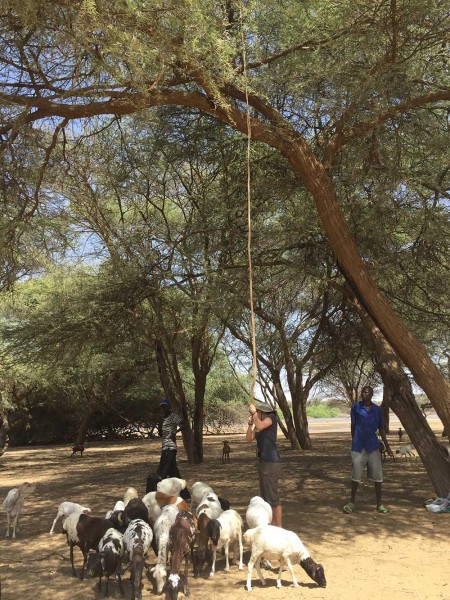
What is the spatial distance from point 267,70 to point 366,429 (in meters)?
5.82

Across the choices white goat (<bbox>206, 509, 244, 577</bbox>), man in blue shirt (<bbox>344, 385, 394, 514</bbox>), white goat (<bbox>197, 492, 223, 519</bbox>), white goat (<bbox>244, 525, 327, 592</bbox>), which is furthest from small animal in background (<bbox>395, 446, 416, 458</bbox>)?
white goat (<bbox>244, 525, 327, 592</bbox>)

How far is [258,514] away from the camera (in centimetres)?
594

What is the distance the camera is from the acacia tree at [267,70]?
23.7 ft

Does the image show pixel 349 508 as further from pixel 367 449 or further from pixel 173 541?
pixel 173 541

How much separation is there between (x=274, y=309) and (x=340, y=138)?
8376 mm

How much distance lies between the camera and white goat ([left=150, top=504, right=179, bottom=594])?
5.39m

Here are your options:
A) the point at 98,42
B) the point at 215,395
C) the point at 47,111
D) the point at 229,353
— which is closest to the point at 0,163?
the point at 47,111

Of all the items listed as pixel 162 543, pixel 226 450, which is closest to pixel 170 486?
pixel 162 543

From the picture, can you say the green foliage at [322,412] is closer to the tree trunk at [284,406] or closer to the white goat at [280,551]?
the tree trunk at [284,406]

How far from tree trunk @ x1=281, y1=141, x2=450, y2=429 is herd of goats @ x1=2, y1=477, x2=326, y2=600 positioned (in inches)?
141

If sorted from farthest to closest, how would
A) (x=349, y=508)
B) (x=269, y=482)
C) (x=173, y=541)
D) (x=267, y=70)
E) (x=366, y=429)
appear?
(x=267, y=70)
(x=366, y=429)
(x=349, y=508)
(x=269, y=482)
(x=173, y=541)

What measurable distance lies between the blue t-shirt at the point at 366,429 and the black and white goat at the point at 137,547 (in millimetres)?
3802

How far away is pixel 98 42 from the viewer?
666cm

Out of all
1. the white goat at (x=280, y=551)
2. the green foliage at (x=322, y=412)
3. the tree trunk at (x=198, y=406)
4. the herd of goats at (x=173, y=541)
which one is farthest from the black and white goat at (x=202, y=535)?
the green foliage at (x=322, y=412)
